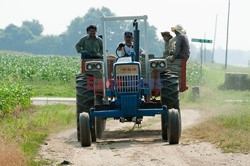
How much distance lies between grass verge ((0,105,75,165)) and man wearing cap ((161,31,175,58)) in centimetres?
357

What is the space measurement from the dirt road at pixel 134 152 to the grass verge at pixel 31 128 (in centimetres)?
30

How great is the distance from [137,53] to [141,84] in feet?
2.38

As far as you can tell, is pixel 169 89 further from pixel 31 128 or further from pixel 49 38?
pixel 49 38

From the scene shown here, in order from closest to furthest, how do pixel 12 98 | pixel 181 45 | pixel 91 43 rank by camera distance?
pixel 181 45, pixel 91 43, pixel 12 98

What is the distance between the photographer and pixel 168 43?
16641 millimetres

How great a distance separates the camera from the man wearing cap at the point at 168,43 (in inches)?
645

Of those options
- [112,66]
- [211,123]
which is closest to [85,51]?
[112,66]

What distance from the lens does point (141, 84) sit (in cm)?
1378

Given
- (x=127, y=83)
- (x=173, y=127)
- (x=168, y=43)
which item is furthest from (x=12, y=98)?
(x=173, y=127)

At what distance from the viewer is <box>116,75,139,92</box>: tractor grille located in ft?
44.8

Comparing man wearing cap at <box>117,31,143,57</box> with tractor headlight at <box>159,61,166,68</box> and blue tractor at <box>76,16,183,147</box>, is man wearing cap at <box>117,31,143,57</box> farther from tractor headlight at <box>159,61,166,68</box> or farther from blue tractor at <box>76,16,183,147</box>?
tractor headlight at <box>159,61,166,68</box>

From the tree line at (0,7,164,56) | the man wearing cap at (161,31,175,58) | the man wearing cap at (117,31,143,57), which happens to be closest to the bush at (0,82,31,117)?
the man wearing cap at (161,31,175,58)

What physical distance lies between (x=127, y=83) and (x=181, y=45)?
2861 mm

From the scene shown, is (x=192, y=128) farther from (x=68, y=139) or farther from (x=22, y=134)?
(x=22, y=134)
